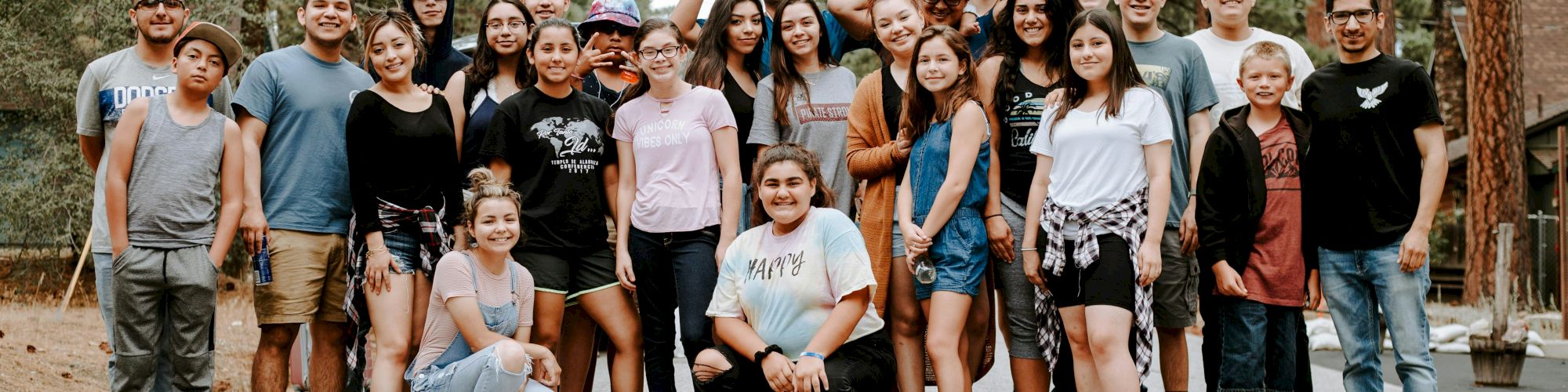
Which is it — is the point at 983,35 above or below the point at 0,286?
above

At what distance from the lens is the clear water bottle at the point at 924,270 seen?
4523 mm

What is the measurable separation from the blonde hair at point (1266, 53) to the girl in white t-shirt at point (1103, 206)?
1.87 ft

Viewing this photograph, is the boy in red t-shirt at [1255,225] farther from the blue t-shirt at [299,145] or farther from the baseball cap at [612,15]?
the blue t-shirt at [299,145]

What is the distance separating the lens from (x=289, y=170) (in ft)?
15.5

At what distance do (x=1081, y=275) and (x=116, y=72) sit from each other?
3.84 meters

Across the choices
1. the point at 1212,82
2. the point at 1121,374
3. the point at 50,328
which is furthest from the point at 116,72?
the point at 50,328

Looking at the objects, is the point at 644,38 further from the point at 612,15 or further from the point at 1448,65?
the point at 1448,65

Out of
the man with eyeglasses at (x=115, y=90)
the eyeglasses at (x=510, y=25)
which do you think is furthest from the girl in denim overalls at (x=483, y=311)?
the man with eyeglasses at (x=115, y=90)

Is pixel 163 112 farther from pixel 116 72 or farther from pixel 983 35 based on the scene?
pixel 983 35

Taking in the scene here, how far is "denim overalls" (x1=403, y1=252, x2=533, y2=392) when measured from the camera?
4.27 metres

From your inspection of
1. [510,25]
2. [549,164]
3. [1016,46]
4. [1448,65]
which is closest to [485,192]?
[549,164]

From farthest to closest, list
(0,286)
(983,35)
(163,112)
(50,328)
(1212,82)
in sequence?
(0,286) < (50,328) < (983,35) < (1212,82) < (163,112)

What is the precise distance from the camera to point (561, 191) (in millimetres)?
4676

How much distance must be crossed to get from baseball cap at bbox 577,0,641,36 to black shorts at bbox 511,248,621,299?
3.72 feet
